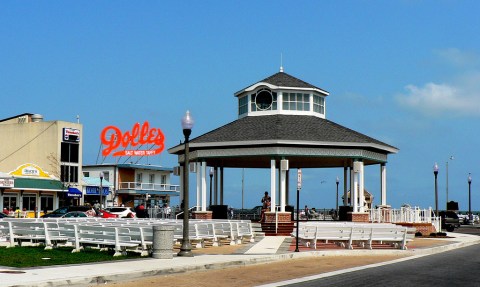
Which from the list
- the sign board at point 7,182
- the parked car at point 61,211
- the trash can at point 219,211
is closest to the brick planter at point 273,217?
the trash can at point 219,211

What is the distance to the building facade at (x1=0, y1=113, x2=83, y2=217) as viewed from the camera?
71.0 metres

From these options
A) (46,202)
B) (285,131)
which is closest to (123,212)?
(46,202)

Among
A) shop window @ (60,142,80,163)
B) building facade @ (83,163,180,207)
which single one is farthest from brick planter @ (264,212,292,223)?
building facade @ (83,163,180,207)

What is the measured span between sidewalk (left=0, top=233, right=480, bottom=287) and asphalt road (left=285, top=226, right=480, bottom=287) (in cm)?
311

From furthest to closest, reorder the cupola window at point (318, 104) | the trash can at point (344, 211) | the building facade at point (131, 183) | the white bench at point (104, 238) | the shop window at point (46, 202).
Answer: the building facade at point (131, 183), the shop window at point (46, 202), the cupola window at point (318, 104), the trash can at point (344, 211), the white bench at point (104, 238)

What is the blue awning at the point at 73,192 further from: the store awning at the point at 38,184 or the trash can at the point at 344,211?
the trash can at the point at 344,211

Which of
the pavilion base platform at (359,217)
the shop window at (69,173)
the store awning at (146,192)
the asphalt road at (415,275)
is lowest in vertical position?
the asphalt road at (415,275)

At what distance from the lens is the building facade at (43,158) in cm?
7098

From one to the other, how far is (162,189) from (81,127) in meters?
19.7

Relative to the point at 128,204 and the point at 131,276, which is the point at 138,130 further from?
the point at 131,276

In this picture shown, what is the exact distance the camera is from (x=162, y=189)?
96125 millimetres

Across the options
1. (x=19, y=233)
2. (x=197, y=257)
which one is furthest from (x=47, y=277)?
(x=19, y=233)

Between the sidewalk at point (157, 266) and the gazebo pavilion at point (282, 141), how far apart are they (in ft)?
31.2

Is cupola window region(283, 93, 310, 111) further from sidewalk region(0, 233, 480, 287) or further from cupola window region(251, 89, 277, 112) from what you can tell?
sidewalk region(0, 233, 480, 287)
